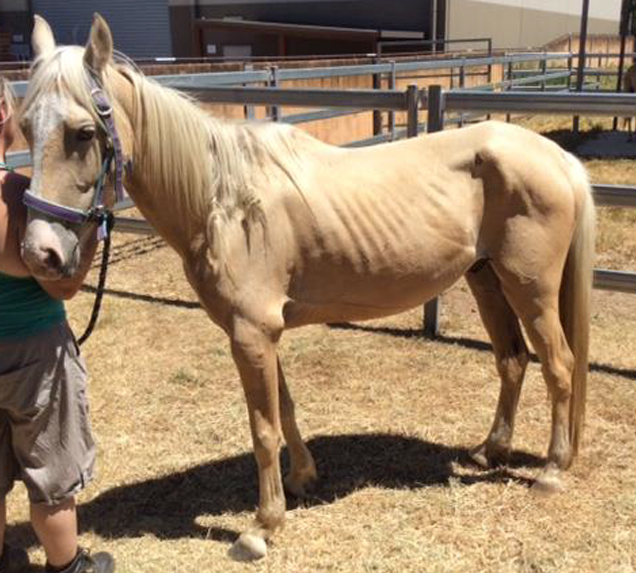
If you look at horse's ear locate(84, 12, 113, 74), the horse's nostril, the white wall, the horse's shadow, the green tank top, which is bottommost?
the horse's shadow

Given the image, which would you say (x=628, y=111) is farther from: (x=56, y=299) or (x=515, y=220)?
(x=56, y=299)

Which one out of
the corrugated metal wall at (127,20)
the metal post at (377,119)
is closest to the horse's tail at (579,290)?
the metal post at (377,119)

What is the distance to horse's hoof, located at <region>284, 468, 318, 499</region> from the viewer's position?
10.1 ft

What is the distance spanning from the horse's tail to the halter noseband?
1750 millimetres

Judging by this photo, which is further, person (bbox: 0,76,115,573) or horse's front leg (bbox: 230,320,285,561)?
horse's front leg (bbox: 230,320,285,561)

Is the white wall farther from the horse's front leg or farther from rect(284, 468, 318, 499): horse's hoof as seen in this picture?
the horse's front leg

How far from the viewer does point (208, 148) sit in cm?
246

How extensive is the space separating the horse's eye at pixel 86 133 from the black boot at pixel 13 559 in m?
1.60

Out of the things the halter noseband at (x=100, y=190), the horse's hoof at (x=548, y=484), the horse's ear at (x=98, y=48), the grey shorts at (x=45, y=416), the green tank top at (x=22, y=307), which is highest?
the horse's ear at (x=98, y=48)

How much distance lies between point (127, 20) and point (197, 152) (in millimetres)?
28513

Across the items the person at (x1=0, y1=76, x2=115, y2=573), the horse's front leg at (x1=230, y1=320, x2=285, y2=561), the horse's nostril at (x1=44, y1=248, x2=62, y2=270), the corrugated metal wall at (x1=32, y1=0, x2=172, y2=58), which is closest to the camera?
the horse's nostril at (x1=44, y1=248, x2=62, y2=270)

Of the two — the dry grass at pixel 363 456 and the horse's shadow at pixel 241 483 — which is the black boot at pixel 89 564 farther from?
the horse's shadow at pixel 241 483

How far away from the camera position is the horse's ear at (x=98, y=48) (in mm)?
1979

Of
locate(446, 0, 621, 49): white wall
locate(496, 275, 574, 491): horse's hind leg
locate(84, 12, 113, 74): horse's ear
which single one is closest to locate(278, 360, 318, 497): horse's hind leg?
locate(496, 275, 574, 491): horse's hind leg
